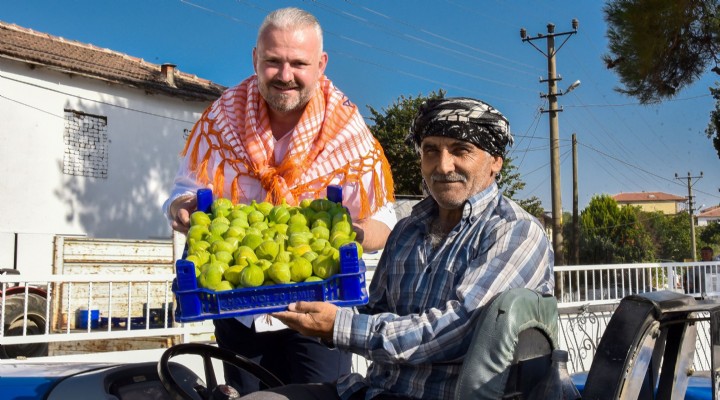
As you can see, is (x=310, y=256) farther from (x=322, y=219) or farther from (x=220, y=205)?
(x=220, y=205)

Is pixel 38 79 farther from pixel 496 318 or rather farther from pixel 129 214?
pixel 496 318

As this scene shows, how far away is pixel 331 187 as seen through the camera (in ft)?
9.72

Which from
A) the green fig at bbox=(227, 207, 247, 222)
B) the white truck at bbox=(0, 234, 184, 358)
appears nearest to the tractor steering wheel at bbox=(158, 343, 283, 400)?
the green fig at bbox=(227, 207, 247, 222)

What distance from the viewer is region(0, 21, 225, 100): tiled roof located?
18969 mm

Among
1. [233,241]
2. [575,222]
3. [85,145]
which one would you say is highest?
[85,145]

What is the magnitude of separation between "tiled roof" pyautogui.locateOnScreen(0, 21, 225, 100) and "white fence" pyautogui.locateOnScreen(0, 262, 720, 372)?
8.40 meters

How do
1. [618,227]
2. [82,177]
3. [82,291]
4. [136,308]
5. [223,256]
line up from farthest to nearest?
[618,227], [82,177], [136,308], [82,291], [223,256]

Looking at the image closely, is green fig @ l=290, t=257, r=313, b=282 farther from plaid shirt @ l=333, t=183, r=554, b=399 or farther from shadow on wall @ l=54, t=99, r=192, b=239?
shadow on wall @ l=54, t=99, r=192, b=239

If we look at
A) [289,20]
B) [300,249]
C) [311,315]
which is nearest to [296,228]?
[300,249]

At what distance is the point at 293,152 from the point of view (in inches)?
127

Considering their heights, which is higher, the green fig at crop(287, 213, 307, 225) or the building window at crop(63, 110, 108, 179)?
the building window at crop(63, 110, 108, 179)

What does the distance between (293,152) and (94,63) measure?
19.8m

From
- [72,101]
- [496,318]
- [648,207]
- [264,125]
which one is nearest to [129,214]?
[72,101]

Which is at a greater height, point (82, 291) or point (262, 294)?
point (262, 294)
